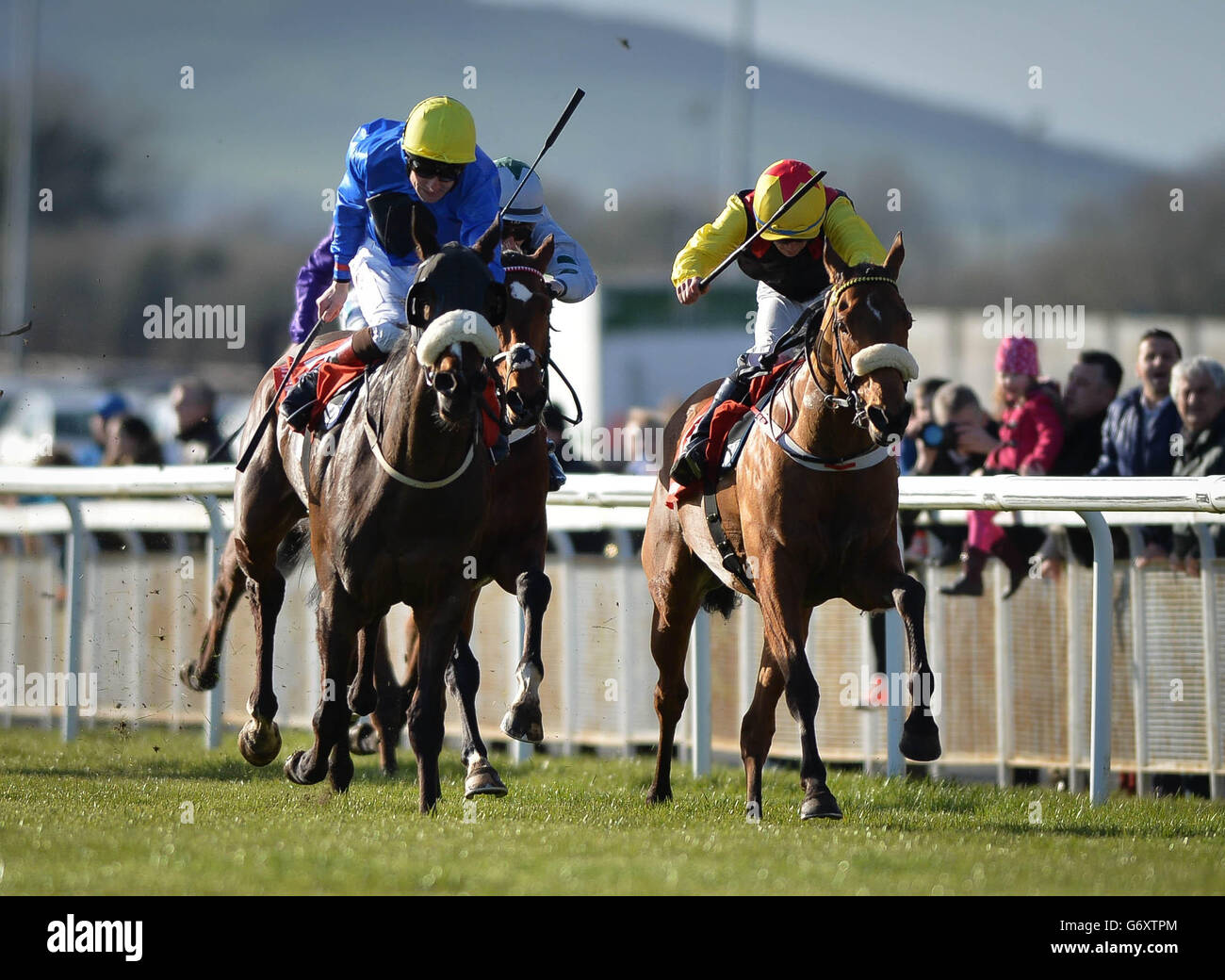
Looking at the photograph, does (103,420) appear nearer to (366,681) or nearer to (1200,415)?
(366,681)

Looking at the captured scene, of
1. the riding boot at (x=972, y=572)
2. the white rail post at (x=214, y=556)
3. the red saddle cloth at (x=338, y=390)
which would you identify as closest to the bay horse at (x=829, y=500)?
the red saddle cloth at (x=338, y=390)

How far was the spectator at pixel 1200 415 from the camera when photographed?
28.6ft

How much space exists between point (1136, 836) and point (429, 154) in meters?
3.59

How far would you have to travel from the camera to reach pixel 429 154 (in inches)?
288

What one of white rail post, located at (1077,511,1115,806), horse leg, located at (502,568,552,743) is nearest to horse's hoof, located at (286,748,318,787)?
horse leg, located at (502,568,552,743)

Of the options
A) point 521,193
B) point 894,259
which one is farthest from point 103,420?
point 894,259

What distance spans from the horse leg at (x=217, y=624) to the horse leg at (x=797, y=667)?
3025mm

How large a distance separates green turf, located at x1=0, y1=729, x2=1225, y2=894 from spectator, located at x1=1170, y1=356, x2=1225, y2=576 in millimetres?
1716

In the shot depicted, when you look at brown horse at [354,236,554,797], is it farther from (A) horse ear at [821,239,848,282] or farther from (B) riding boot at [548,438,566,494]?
(A) horse ear at [821,239,848,282]

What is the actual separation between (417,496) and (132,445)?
22.2ft

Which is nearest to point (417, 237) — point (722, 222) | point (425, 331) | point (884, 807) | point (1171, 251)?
point (425, 331)

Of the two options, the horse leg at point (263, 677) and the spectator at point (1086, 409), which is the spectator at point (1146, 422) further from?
the horse leg at point (263, 677)

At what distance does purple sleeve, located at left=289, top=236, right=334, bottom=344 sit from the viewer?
8758 millimetres

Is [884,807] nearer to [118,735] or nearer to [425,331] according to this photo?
[425,331]
